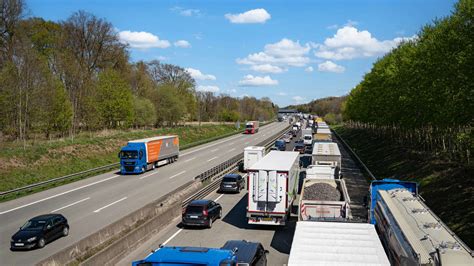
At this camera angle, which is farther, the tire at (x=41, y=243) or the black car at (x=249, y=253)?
the tire at (x=41, y=243)

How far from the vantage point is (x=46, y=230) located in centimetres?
1994

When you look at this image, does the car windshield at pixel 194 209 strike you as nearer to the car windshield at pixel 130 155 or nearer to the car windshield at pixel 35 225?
the car windshield at pixel 35 225

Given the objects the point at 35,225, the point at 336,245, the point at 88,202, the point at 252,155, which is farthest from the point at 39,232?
the point at 252,155

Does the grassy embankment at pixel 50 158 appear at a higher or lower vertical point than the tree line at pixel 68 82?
lower

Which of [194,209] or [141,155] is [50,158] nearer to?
[141,155]

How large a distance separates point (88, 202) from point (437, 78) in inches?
947

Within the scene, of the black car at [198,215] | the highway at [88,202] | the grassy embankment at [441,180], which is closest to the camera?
the highway at [88,202]

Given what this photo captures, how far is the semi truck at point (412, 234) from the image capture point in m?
9.51

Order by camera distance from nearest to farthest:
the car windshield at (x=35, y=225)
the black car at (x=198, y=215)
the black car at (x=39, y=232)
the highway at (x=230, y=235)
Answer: the highway at (x=230, y=235), the black car at (x=39, y=232), the car windshield at (x=35, y=225), the black car at (x=198, y=215)

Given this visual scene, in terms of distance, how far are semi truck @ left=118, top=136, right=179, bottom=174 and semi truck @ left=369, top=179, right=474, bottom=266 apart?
27563mm

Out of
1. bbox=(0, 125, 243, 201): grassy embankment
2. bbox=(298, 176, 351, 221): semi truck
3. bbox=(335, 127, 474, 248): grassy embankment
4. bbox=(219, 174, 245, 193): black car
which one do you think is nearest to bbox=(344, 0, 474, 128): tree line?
bbox=(335, 127, 474, 248): grassy embankment

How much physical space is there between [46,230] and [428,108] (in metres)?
25.5

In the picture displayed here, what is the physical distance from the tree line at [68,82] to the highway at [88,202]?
1254 centimetres

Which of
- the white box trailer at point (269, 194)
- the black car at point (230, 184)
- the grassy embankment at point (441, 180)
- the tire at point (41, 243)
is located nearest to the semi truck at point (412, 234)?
the white box trailer at point (269, 194)
